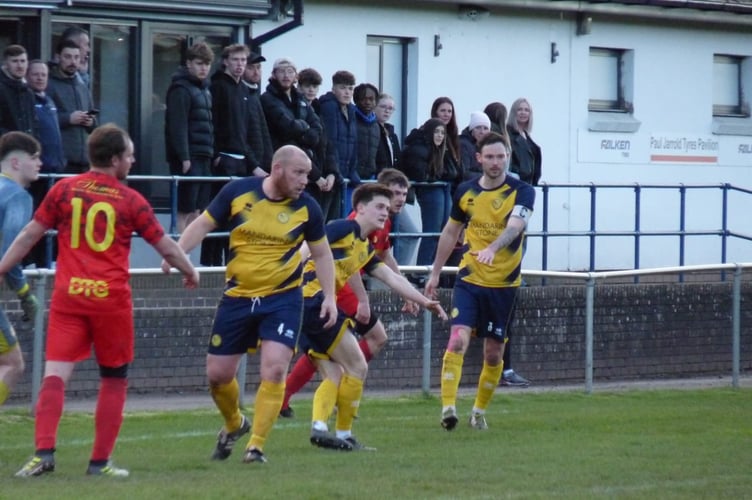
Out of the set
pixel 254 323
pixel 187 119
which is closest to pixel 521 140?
pixel 187 119

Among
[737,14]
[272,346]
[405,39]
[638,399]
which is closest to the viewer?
[272,346]

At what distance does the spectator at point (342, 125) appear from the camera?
15891mm

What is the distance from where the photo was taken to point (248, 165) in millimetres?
15336

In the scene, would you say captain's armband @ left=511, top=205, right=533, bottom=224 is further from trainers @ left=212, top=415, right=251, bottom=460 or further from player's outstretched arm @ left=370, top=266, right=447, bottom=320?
trainers @ left=212, top=415, right=251, bottom=460

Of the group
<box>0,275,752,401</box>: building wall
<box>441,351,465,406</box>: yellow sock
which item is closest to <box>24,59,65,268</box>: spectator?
<box>0,275,752,401</box>: building wall

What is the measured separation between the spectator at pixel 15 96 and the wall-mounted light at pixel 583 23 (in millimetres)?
9274

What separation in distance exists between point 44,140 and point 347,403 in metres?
4.50

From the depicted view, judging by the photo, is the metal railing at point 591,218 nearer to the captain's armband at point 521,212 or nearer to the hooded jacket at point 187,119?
the hooded jacket at point 187,119

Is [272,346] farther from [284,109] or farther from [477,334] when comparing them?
[284,109]

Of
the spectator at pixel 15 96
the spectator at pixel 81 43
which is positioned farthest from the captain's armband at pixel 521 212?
the spectator at pixel 81 43

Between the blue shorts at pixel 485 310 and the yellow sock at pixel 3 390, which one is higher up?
the blue shorts at pixel 485 310

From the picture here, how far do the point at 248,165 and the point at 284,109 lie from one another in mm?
674

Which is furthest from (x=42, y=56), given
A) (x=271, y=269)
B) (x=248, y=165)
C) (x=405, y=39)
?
(x=271, y=269)

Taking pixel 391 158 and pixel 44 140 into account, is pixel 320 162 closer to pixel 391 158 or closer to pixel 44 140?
pixel 391 158
